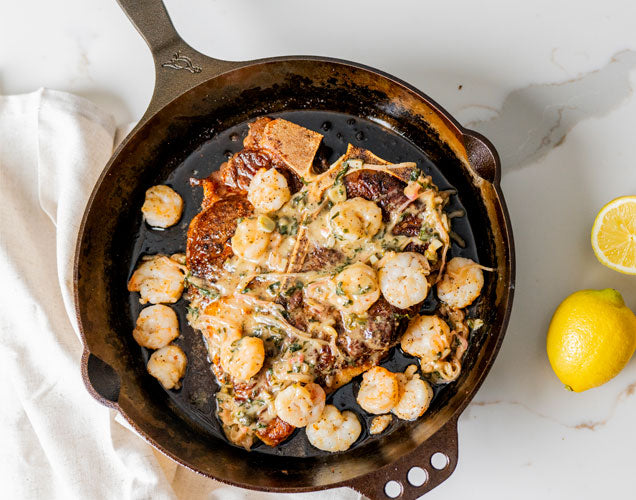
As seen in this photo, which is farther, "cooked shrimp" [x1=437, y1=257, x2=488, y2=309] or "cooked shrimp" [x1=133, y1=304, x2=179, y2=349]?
"cooked shrimp" [x1=133, y1=304, x2=179, y2=349]

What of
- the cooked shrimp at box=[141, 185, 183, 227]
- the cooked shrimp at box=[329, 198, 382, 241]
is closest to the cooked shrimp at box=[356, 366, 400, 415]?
the cooked shrimp at box=[329, 198, 382, 241]

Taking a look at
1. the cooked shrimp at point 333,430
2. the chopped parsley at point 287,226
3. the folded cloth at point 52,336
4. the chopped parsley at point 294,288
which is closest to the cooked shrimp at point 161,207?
the folded cloth at point 52,336

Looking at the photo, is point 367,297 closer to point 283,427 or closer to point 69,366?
point 283,427

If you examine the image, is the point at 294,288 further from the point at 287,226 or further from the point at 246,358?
the point at 246,358

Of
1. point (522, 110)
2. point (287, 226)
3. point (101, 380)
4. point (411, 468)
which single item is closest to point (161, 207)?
point (287, 226)

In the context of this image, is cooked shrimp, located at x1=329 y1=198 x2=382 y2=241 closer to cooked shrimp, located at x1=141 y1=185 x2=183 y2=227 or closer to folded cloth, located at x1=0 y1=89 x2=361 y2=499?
cooked shrimp, located at x1=141 y1=185 x2=183 y2=227
